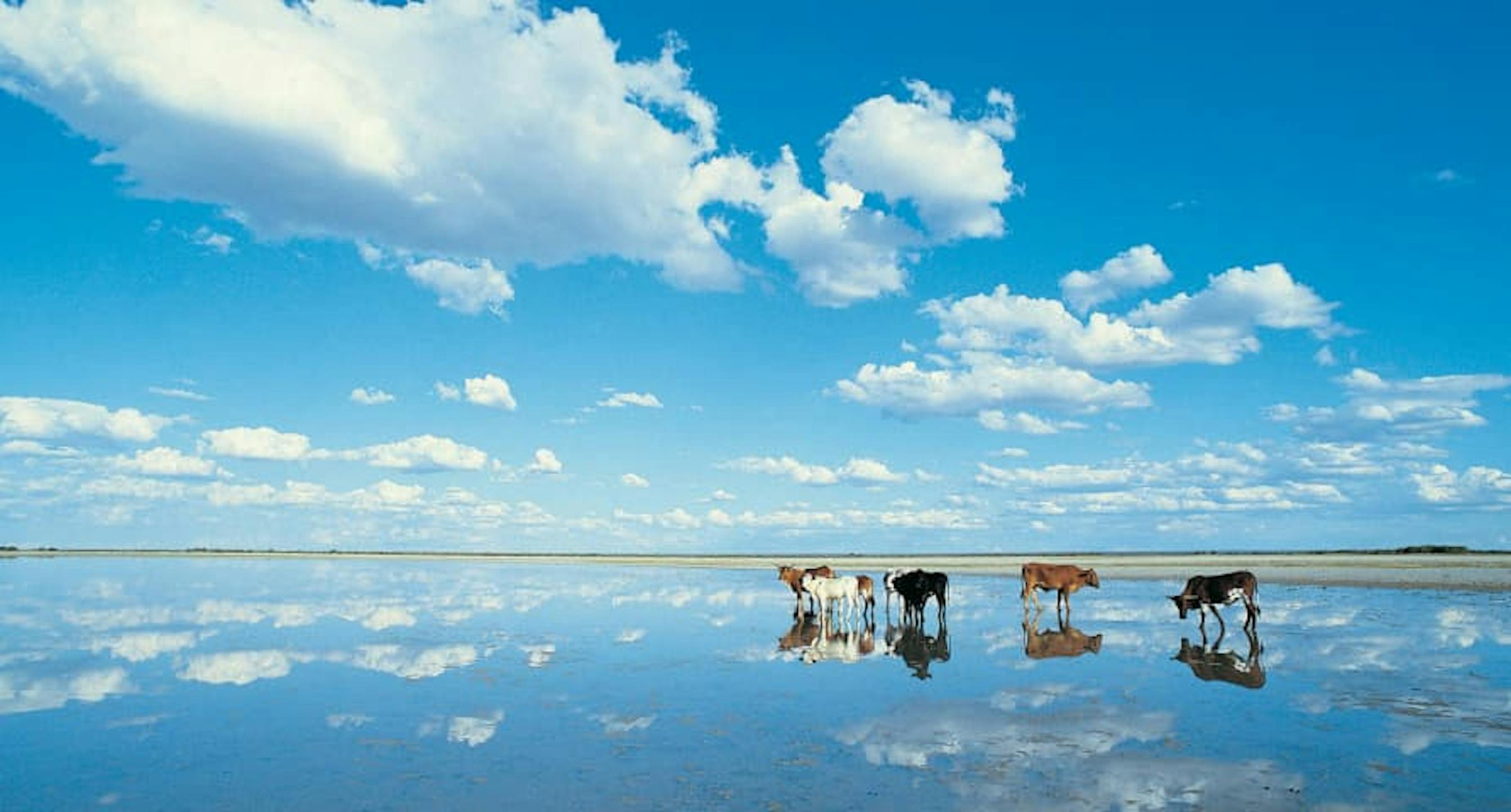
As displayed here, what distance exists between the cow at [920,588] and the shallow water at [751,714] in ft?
2.47

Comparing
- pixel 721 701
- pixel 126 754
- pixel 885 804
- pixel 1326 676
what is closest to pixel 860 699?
pixel 721 701

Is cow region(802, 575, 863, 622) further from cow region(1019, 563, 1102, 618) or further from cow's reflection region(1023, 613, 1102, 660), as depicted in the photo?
cow region(1019, 563, 1102, 618)

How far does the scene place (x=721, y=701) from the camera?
13227 mm

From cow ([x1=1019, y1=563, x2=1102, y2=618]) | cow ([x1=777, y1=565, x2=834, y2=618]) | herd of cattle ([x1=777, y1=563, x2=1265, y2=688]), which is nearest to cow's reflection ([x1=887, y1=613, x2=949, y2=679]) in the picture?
herd of cattle ([x1=777, y1=563, x2=1265, y2=688])

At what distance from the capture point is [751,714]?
12.3 m

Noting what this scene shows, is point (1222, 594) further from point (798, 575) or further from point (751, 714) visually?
point (751, 714)

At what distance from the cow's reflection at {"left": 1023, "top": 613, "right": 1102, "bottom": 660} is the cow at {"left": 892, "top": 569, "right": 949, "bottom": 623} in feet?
7.73

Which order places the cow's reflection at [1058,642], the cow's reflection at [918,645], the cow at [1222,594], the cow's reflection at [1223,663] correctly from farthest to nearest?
the cow at [1222,594], the cow's reflection at [1058,642], the cow's reflection at [918,645], the cow's reflection at [1223,663]

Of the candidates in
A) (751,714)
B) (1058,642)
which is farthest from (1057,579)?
(751,714)

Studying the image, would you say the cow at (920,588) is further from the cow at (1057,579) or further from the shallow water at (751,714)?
the cow at (1057,579)

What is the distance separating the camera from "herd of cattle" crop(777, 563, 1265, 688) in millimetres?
17719

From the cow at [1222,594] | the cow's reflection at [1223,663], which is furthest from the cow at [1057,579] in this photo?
the cow's reflection at [1223,663]

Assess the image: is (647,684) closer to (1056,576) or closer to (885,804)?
(885,804)

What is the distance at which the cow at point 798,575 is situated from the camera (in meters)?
26.4
